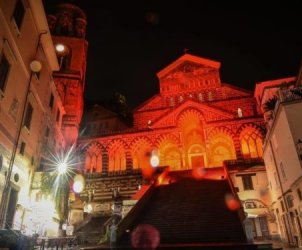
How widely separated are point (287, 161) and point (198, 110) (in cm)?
1637

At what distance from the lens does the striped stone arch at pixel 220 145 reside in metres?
31.4

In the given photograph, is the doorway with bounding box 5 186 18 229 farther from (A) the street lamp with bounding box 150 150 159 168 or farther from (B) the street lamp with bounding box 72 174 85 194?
(A) the street lamp with bounding box 150 150 159 168

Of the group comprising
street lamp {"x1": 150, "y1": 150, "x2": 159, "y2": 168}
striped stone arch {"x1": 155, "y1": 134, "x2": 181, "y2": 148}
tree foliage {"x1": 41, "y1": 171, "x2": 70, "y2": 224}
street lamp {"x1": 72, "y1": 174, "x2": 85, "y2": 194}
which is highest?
striped stone arch {"x1": 155, "y1": 134, "x2": 181, "y2": 148}

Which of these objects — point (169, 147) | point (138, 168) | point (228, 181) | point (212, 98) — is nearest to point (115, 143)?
point (138, 168)

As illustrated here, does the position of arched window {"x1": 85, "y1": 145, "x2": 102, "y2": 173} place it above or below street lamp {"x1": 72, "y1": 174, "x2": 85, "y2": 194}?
above

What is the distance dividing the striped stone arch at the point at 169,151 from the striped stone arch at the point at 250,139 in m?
7.35

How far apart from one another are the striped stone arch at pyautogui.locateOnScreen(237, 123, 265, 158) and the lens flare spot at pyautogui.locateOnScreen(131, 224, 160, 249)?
60.9 feet

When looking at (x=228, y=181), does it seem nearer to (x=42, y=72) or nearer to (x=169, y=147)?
(x=169, y=147)

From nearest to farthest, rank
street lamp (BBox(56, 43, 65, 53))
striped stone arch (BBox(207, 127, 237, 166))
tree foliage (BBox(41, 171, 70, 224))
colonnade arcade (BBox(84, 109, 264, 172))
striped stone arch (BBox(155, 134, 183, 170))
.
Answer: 1. tree foliage (BBox(41, 171, 70, 224))
2. colonnade arcade (BBox(84, 109, 264, 172))
3. striped stone arch (BBox(207, 127, 237, 166))
4. striped stone arch (BBox(155, 134, 183, 170))
5. street lamp (BBox(56, 43, 65, 53))

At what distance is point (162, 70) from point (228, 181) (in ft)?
69.7

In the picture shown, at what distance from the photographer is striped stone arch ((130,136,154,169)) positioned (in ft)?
108

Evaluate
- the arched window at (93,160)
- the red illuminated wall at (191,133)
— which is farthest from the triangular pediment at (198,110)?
the arched window at (93,160)

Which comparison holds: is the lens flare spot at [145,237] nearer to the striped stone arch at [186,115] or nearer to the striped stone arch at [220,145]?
the striped stone arch at [220,145]

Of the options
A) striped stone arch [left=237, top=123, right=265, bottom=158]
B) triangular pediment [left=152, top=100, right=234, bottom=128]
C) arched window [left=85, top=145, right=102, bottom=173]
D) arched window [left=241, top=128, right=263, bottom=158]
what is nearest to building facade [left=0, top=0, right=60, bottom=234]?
arched window [left=85, top=145, right=102, bottom=173]
